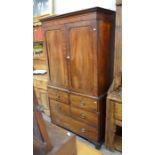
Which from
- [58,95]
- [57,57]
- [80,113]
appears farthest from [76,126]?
[57,57]

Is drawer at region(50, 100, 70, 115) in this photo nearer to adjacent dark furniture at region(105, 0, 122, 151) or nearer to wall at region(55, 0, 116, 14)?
adjacent dark furniture at region(105, 0, 122, 151)

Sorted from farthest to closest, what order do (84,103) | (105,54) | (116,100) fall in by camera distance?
1. (84,103)
2. (105,54)
3. (116,100)

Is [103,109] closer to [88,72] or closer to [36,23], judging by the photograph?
[88,72]

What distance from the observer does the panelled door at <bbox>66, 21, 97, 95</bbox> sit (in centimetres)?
177

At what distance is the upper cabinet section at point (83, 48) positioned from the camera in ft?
5.72

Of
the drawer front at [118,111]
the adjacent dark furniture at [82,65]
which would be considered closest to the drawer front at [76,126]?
the adjacent dark furniture at [82,65]

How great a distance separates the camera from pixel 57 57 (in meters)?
2.19

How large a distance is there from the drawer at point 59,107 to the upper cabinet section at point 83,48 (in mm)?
287

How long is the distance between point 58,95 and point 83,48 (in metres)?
0.84

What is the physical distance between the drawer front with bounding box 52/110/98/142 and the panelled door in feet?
1.55

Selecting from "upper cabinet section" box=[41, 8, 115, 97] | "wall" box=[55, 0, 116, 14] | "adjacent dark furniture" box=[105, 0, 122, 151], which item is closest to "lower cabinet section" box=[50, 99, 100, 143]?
"adjacent dark furniture" box=[105, 0, 122, 151]

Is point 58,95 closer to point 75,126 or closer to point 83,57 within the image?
point 75,126
